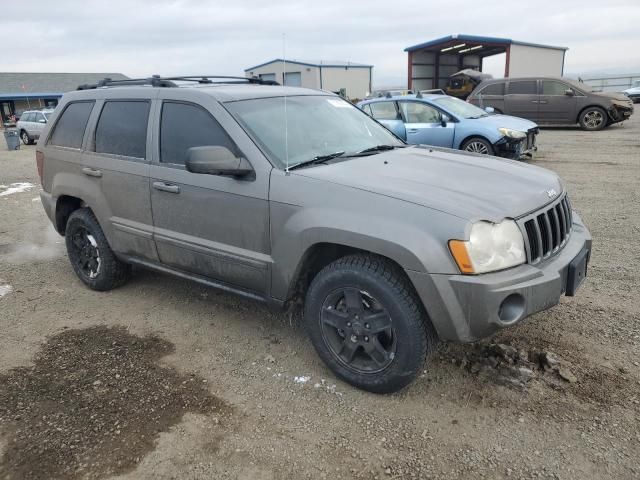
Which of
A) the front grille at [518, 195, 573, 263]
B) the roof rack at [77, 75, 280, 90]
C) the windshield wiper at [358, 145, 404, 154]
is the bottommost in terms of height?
the front grille at [518, 195, 573, 263]

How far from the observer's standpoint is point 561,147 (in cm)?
1330

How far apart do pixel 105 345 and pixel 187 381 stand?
90 centimetres

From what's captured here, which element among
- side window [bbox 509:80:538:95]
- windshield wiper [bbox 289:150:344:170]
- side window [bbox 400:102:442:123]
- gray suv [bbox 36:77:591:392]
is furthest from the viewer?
side window [bbox 509:80:538:95]

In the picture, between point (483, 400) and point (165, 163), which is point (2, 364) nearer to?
point (165, 163)

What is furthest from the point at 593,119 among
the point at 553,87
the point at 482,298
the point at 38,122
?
the point at 38,122

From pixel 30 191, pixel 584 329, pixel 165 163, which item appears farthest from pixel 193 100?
pixel 30 191

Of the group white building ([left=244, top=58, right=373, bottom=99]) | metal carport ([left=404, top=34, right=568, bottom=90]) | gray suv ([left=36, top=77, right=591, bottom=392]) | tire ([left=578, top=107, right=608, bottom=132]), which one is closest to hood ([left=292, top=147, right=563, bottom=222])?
gray suv ([left=36, top=77, right=591, bottom=392])

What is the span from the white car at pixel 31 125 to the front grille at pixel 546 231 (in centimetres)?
2448

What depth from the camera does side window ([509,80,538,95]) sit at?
1655 cm

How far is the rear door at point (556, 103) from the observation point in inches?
643

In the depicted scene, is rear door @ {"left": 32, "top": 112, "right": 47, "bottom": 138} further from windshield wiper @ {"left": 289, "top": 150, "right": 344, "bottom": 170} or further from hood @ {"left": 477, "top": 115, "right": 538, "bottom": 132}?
windshield wiper @ {"left": 289, "top": 150, "right": 344, "bottom": 170}

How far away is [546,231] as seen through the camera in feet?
10.0

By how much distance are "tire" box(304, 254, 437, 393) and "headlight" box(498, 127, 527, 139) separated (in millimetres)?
7914

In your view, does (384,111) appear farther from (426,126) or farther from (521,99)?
(521,99)
